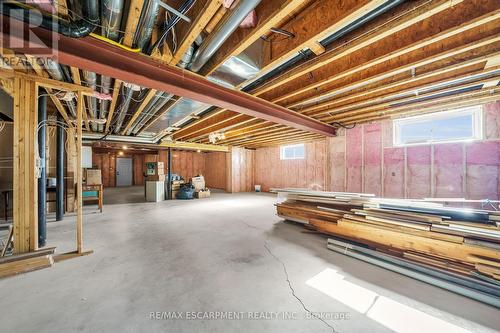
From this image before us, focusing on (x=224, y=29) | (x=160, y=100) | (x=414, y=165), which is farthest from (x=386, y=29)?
(x=414, y=165)

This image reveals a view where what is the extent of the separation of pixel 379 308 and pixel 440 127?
4468mm

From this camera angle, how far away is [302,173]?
786cm

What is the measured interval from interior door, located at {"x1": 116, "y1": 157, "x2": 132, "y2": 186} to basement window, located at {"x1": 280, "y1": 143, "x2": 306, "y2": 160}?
1020 cm

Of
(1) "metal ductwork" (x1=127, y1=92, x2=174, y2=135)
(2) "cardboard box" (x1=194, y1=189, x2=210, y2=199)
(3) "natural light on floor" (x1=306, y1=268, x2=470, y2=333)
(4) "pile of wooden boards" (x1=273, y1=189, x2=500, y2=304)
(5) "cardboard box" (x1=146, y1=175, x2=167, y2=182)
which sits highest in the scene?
(1) "metal ductwork" (x1=127, y1=92, x2=174, y2=135)

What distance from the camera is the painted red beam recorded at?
1.60m

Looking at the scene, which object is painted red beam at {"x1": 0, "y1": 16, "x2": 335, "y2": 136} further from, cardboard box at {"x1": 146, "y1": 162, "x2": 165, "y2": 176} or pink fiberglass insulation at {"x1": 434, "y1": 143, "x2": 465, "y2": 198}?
cardboard box at {"x1": 146, "y1": 162, "x2": 165, "y2": 176}

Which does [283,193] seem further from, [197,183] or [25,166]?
[197,183]

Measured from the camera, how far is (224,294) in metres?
1.74

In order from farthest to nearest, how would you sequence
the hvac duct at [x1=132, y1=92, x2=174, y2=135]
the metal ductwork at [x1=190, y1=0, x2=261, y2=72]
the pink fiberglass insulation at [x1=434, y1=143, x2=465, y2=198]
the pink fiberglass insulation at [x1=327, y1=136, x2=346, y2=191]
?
the pink fiberglass insulation at [x1=327, y1=136, x2=346, y2=191], the pink fiberglass insulation at [x1=434, y1=143, x2=465, y2=198], the hvac duct at [x1=132, y1=92, x2=174, y2=135], the metal ductwork at [x1=190, y1=0, x2=261, y2=72]

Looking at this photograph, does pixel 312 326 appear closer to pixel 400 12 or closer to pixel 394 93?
pixel 400 12

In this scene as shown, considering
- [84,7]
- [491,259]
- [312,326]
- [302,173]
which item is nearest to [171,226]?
[312,326]

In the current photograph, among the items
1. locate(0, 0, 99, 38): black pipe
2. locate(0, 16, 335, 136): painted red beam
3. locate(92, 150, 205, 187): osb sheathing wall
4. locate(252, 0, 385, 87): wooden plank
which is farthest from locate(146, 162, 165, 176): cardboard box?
locate(252, 0, 385, 87): wooden plank

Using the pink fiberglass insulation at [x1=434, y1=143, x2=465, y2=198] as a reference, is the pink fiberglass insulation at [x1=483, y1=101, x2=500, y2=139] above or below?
above

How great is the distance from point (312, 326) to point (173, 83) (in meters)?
2.82
